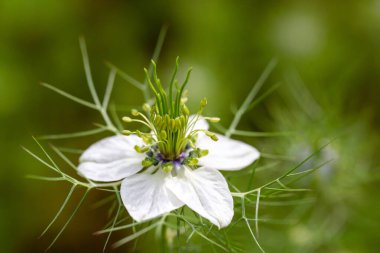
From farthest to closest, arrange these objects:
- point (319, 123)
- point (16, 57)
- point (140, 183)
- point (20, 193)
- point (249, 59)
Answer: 1. point (249, 59)
2. point (16, 57)
3. point (20, 193)
4. point (319, 123)
5. point (140, 183)

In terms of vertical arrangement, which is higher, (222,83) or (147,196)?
(147,196)

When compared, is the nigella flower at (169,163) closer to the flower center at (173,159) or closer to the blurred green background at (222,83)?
the flower center at (173,159)

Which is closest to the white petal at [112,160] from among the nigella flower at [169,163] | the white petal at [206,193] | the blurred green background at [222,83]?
the nigella flower at [169,163]

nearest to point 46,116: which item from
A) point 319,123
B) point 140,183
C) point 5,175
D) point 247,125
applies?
point 5,175

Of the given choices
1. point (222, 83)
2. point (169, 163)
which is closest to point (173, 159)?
point (169, 163)

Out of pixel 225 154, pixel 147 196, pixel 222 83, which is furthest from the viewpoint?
pixel 222 83

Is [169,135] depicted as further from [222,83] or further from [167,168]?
[222,83]

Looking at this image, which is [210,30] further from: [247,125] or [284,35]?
[247,125]
